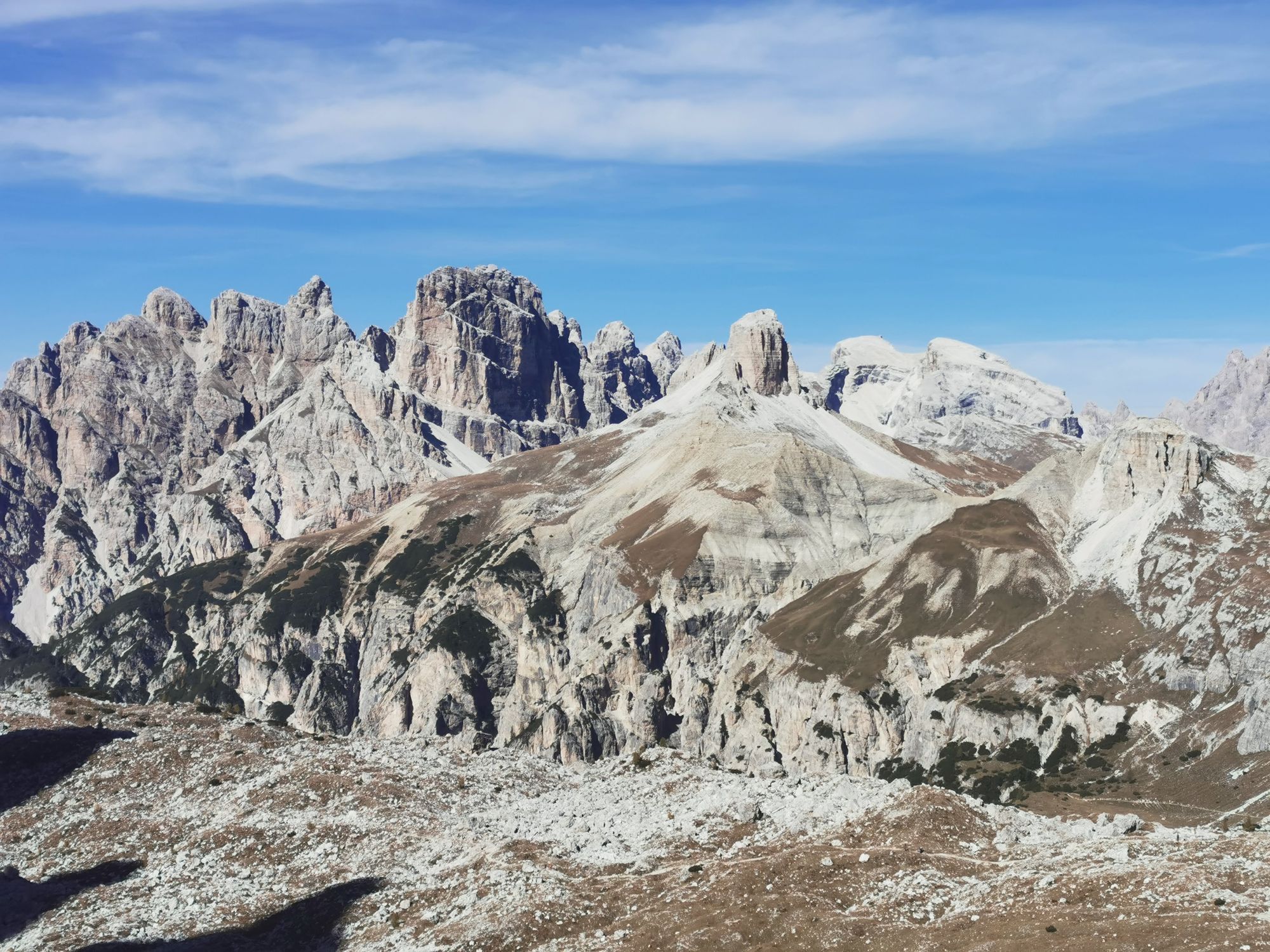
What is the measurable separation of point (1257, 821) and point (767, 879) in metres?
91.8

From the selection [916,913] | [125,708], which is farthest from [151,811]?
[916,913]

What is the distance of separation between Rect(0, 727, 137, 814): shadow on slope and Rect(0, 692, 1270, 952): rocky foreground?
0.77 feet

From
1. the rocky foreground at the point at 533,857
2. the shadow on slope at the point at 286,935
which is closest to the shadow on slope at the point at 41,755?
the rocky foreground at the point at 533,857

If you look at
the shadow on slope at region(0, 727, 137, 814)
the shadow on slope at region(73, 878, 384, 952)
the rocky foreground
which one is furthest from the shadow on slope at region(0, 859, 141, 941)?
the shadow on slope at region(0, 727, 137, 814)

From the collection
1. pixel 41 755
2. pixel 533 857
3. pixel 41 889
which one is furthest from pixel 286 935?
pixel 41 755

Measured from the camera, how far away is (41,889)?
91.9 meters

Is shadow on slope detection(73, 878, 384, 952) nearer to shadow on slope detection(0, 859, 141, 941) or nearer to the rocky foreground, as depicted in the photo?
the rocky foreground

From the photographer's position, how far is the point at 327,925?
8550 cm

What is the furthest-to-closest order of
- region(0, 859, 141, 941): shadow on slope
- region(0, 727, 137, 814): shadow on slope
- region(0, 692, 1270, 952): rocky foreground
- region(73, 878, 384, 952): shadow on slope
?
region(0, 727, 137, 814): shadow on slope
region(0, 859, 141, 941): shadow on slope
region(73, 878, 384, 952): shadow on slope
region(0, 692, 1270, 952): rocky foreground

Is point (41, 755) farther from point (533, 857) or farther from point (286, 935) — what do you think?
point (533, 857)

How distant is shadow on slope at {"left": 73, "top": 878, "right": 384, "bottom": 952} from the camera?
82750 millimetres

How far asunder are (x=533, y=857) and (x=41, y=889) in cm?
3560

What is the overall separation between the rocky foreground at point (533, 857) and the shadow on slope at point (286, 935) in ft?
0.65

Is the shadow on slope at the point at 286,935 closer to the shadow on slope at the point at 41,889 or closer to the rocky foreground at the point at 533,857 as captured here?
the rocky foreground at the point at 533,857
